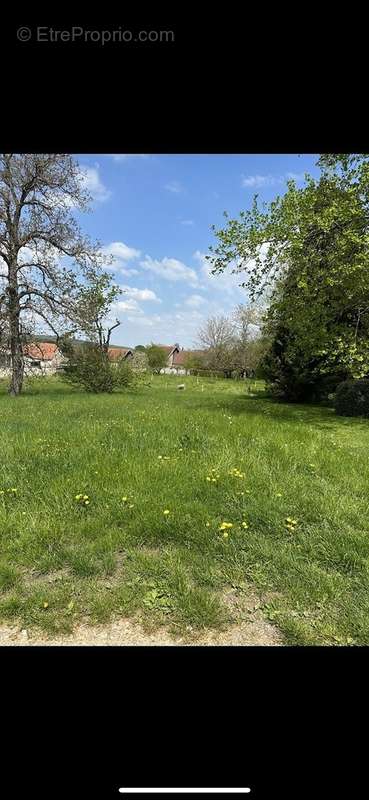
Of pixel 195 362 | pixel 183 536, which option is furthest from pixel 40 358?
pixel 195 362

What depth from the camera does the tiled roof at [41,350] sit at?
678 inches

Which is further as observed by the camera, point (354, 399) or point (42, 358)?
point (42, 358)

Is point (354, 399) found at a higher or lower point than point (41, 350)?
lower

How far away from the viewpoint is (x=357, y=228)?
821 cm

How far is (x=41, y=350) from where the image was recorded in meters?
18.0

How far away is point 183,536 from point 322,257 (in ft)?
26.6

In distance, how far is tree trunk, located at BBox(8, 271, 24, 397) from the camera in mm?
16062
